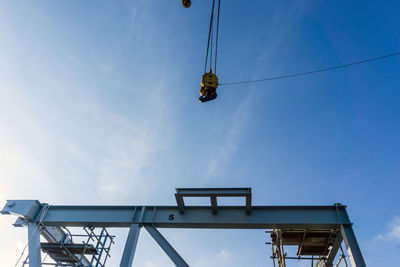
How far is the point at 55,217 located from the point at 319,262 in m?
10.3

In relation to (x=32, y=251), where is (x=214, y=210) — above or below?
above

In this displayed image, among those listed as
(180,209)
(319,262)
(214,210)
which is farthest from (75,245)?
(319,262)

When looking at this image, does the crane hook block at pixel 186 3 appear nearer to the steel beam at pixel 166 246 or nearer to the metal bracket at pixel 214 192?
the metal bracket at pixel 214 192

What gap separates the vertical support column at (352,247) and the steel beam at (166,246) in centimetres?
398

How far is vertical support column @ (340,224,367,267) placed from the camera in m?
6.42

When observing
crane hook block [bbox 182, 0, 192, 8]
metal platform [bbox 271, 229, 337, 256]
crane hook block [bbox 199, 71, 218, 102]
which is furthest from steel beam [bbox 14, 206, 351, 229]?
crane hook block [bbox 182, 0, 192, 8]

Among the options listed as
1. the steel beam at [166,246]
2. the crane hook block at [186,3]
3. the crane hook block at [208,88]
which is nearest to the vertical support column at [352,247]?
the steel beam at [166,246]

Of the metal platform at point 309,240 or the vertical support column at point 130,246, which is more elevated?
the metal platform at point 309,240

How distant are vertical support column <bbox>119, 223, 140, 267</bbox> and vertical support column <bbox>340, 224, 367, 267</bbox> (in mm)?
5402

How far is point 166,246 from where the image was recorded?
7.32 m

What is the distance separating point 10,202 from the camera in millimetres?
8531

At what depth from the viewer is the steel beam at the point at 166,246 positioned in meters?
6.99

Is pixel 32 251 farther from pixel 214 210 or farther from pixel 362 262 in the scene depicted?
pixel 362 262

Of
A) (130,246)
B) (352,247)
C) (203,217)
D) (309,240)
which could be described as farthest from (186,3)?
(309,240)
